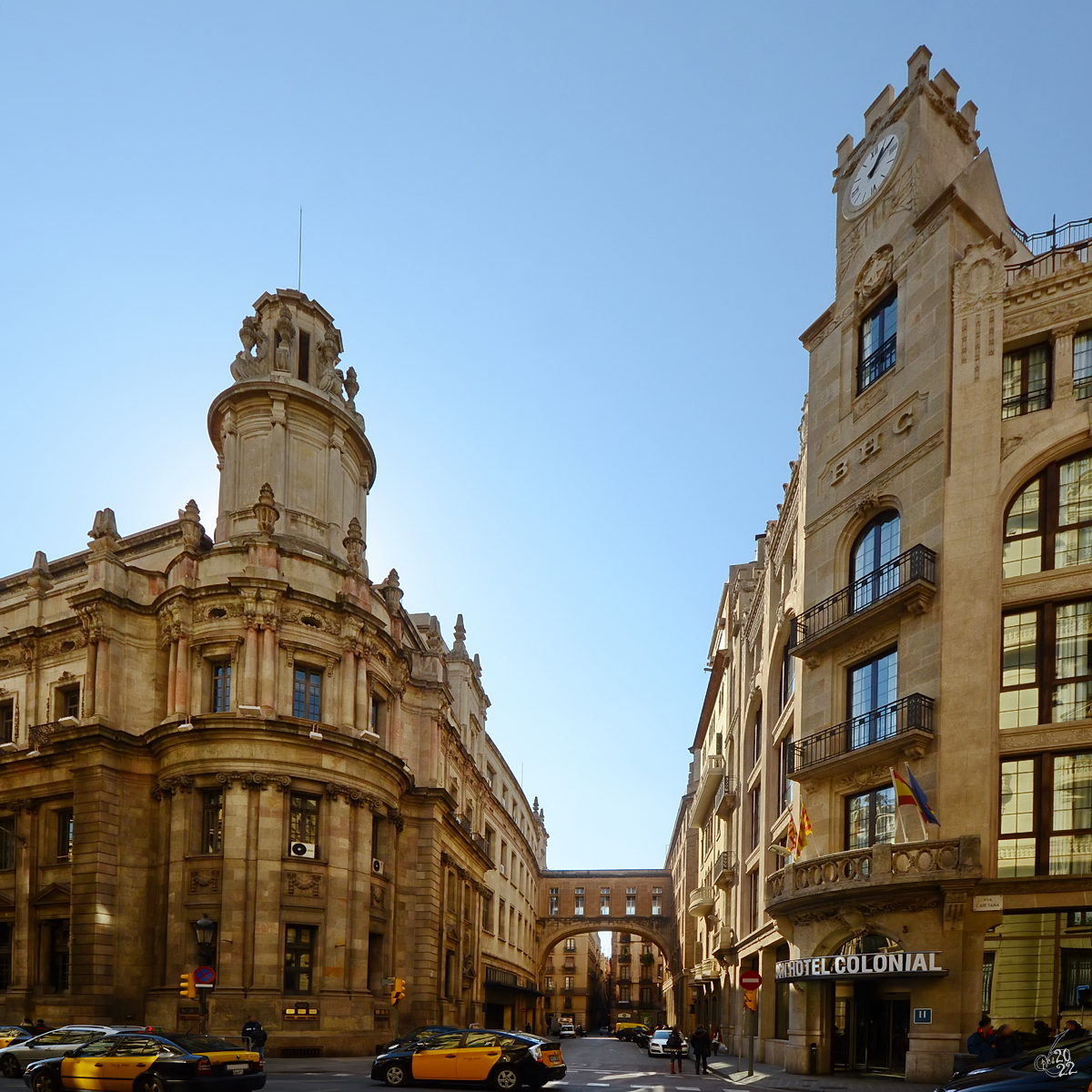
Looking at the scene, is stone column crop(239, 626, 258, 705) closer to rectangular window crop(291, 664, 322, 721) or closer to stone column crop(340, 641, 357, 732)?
rectangular window crop(291, 664, 322, 721)

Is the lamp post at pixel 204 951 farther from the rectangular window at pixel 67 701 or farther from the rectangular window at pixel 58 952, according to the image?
the rectangular window at pixel 67 701

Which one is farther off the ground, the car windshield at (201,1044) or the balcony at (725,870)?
the car windshield at (201,1044)

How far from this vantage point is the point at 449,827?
5622cm

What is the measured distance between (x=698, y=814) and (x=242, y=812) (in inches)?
1315

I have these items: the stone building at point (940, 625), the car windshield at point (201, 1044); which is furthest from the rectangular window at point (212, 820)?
the stone building at point (940, 625)

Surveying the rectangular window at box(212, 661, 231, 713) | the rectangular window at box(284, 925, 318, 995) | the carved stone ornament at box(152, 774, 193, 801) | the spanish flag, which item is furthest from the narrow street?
the rectangular window at box(212, 661, 231, 713)

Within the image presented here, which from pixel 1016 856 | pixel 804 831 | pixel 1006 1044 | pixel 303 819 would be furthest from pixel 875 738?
pixel 303 819

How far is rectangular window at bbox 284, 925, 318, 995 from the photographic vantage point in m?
40.9

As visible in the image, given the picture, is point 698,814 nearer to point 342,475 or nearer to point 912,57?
point 342,475

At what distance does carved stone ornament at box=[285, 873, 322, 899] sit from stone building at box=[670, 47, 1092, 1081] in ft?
61.7

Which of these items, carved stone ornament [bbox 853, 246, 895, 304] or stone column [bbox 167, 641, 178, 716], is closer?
carved stone ornament [bbox 853, 246, 895, 304]

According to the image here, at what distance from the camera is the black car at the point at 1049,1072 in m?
13.5

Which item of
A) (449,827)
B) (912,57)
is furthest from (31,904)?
(912,57)

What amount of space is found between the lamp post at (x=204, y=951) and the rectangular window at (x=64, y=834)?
21.9 ft
